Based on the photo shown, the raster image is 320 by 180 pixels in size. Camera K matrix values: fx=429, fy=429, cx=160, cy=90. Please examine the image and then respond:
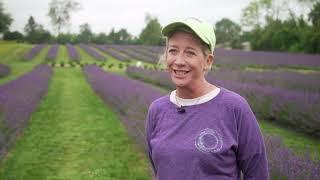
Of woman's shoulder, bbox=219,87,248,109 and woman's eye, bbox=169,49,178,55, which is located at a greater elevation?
woman's eye, bbox=169,49,178,55

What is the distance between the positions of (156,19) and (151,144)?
72.5m

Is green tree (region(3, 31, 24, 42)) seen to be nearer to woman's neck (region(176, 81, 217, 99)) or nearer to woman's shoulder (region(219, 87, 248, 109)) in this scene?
woman's neck (region(176, 81, 217, 99))

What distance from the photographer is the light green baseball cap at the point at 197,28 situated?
1.86m

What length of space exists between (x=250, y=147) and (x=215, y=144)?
0.17 metres

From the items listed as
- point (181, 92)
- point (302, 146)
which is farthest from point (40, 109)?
point (181, 92)

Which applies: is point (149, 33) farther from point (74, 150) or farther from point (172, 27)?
point (172, 27)

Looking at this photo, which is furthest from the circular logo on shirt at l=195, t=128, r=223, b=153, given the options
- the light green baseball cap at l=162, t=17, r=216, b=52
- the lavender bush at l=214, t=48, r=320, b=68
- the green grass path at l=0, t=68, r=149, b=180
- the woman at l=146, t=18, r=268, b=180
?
the lavender bush at l=214, t=48, r=320, b=68

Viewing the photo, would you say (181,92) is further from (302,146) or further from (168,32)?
(302,146)

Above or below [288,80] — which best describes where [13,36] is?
below

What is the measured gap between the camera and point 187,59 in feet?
6.48

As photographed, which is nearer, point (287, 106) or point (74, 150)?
point (74, 150)

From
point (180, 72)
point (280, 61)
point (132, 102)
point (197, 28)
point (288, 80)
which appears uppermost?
point (197, 28)

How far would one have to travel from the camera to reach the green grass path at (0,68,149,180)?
6.54m

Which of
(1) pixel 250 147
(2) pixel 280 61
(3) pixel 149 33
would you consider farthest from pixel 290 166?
(3) pixel 149 33
